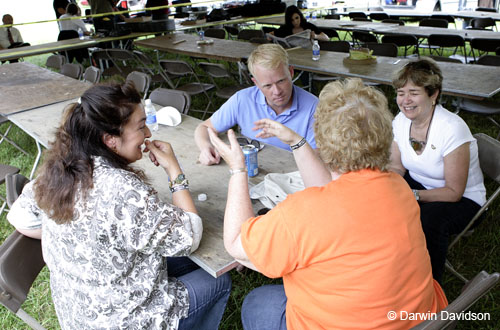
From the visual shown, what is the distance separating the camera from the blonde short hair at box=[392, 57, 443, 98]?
2.26 meters

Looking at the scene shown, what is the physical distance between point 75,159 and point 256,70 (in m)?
1.31

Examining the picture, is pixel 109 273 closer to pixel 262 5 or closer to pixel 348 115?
pixel 348 115

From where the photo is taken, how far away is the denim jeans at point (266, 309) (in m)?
1.52

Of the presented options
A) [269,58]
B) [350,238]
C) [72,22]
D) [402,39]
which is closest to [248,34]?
[402,39]

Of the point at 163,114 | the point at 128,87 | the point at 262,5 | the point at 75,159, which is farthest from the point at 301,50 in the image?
the point at 262,5

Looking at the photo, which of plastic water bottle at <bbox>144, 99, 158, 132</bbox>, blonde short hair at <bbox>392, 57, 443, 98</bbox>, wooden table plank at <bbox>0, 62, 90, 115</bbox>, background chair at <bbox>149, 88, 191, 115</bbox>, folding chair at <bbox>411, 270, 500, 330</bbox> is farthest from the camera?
wooden table plank at <bbox>0, 62, 90, 115</bbox>

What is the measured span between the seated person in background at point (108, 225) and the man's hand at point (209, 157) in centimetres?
62

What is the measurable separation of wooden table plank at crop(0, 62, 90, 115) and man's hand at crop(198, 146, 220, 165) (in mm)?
2030

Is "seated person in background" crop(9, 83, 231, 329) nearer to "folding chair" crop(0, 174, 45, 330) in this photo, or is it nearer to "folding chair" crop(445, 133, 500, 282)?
"folding chair" crop(0, 174, 45, 330)

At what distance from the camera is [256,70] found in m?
2.41

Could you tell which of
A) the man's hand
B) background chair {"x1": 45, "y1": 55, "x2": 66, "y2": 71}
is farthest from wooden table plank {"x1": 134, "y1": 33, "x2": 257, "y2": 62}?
the man's hand

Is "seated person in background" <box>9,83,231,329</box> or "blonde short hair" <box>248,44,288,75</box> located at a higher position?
"blonde short hair" <box>248,44,288,75</box>

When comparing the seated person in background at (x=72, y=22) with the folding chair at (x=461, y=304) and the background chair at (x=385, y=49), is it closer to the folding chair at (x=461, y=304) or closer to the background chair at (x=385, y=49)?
the background chair at (x=385, y=49)

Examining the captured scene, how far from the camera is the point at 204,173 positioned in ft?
7.25
